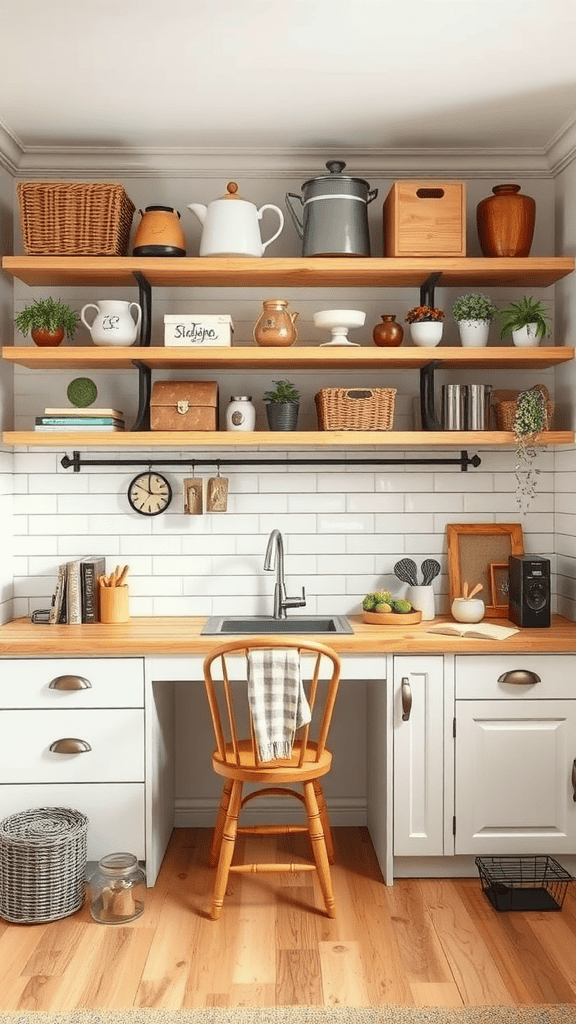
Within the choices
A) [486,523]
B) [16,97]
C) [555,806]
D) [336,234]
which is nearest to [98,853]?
[555,806]

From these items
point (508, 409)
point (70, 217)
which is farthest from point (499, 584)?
point (70, 217)

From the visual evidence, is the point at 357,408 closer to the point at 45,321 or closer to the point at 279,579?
the point at 279,579

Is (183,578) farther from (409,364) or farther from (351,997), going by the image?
(351,997)

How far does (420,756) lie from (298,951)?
781mm

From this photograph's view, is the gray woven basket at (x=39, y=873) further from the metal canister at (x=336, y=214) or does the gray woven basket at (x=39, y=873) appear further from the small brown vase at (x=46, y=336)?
the metal canister at (x=336, y=214)

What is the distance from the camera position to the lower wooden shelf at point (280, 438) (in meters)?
3.39

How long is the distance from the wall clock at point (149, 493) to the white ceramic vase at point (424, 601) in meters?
1.07

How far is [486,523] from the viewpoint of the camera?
3.76 metres

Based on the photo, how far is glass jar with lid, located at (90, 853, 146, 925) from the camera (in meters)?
2.92

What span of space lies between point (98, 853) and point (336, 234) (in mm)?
2395

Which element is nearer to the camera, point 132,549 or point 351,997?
point 351,997

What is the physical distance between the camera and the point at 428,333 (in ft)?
11.3

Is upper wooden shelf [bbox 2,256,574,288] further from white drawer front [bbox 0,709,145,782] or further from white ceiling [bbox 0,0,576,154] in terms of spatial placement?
white drawer front [bbox 0,709,145,782]

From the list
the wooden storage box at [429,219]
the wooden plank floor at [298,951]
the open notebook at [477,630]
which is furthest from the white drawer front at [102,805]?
the wooden storage box at [429,219]
